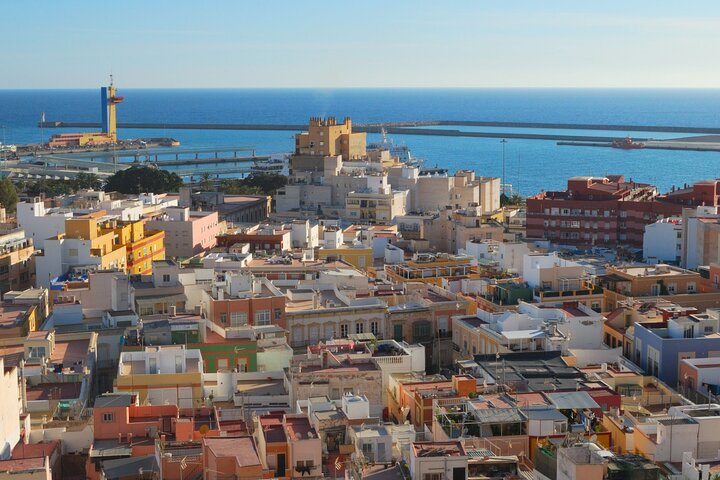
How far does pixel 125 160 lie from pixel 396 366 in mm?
102902

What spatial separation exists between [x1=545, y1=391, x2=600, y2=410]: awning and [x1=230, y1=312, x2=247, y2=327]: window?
788cm

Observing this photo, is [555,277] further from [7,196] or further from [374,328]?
[7,196]

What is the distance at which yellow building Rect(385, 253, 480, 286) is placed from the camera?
29.6m

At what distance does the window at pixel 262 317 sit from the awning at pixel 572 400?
770 cm

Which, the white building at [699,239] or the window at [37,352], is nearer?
the window at [37,352]

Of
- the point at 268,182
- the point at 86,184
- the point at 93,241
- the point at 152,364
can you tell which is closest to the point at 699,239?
the point at 93,241

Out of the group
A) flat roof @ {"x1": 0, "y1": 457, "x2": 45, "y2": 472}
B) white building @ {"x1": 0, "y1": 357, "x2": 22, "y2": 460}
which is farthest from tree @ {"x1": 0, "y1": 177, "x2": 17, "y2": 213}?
flat roof @ {"x1": 0, "y1": 457, "x2": 45, "y2": 472}

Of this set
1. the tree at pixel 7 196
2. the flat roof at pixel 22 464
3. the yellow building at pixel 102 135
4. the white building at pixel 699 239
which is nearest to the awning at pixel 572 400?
the flat roof at pixel 22 464

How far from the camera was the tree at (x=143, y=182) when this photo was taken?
191ft

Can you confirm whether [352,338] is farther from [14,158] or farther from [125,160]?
[125,160]

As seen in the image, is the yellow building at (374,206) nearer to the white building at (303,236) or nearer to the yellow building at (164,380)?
the white building at (303,236)

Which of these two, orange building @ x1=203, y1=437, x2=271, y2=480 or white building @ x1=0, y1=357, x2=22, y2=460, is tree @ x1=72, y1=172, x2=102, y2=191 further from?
orange building @ x1=203, y1=437, x2=271, y2=480

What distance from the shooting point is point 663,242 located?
124 feet

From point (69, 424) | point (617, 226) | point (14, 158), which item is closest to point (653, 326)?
point (69, 424)
